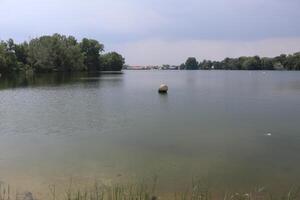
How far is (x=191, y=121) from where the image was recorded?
26562 mm

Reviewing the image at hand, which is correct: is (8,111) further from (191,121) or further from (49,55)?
(49,55)

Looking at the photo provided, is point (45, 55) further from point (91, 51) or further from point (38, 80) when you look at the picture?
point (38, 80)

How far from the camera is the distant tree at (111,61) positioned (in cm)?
16875

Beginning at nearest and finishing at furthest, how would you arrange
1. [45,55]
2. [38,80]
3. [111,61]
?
1. [38,80]
2. [45,55]
3. [111,61]

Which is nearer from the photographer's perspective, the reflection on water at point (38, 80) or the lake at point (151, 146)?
the lake at point (151, 146)

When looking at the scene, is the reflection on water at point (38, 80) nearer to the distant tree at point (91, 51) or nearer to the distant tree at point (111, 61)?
the distant tree at point (91, 51)

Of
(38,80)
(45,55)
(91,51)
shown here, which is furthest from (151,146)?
(91,51)

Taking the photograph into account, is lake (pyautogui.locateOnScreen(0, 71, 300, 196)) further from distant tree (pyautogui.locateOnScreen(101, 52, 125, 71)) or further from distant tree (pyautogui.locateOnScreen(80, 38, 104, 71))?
distant tree (pyautogui.locateOnScreen(101, 52, 125, 71))

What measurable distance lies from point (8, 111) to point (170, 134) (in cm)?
1490

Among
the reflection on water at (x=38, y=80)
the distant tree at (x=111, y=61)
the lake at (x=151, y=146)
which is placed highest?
the distant tree at (x=111, y=61)

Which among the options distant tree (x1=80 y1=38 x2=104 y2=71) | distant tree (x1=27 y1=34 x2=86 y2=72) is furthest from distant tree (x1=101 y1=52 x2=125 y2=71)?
distant tree (x1=27 y1=34 x2=86 y2=72)

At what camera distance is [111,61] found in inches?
6895

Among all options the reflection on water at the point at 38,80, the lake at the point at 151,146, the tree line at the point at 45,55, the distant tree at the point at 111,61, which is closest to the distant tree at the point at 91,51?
the tree line at the point at 45,55

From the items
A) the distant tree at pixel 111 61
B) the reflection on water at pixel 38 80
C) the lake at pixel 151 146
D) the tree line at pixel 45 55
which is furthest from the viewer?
the distant tree at pixel 111 61
